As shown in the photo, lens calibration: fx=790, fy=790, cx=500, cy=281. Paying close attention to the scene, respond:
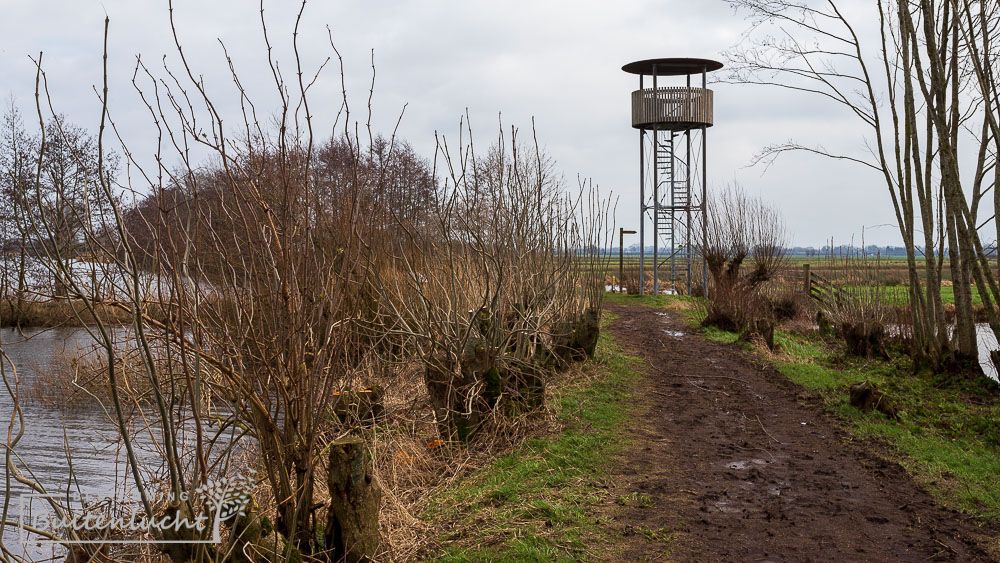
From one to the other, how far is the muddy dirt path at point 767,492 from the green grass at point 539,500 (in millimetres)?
238

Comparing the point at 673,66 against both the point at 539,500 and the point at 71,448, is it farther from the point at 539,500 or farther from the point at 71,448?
the point at 539,500

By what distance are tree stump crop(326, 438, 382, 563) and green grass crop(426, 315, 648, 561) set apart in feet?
1.60

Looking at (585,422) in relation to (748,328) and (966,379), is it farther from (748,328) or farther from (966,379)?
(748,328)

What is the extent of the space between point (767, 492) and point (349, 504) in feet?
10.0

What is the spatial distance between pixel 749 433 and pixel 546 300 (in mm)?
3361

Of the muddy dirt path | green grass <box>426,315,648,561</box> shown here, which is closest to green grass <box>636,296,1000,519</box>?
the muddy dirt path

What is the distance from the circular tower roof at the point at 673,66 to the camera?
22312 mm

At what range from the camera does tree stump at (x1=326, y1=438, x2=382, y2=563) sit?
170 inches

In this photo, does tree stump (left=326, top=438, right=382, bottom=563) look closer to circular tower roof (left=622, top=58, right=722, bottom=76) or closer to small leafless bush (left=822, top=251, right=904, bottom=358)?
small leafless bush (left=822, top=251, right=904, bottom=358)

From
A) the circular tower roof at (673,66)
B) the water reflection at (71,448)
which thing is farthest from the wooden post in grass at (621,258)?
the water reflection at (71,448)

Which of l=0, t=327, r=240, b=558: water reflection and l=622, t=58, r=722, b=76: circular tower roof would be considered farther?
l=622, t=58, r=722, b=76: circular tower roof

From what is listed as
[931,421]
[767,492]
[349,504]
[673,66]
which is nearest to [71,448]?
[349,504]

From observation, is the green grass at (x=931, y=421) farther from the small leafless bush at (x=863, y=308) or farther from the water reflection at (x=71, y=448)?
the water reflection at (x=71, y=448)

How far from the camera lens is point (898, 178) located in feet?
34.9
